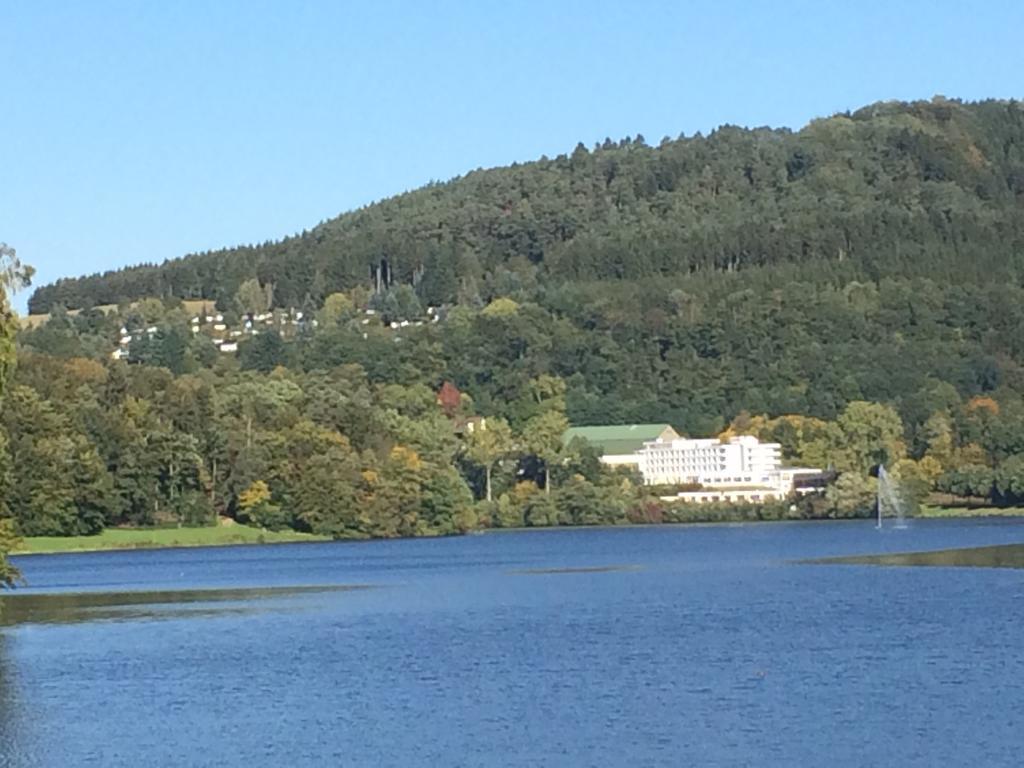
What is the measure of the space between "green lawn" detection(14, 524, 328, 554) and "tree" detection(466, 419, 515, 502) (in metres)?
32.8

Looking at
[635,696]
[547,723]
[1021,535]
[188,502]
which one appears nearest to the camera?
[547,723]

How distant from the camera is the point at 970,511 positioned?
166m

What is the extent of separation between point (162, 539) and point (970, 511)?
68658mm

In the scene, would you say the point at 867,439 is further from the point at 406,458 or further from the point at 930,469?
the point at 406,458

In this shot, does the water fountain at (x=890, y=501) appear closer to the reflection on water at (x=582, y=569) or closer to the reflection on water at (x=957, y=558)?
the reflection on water at (x=957, y=558)

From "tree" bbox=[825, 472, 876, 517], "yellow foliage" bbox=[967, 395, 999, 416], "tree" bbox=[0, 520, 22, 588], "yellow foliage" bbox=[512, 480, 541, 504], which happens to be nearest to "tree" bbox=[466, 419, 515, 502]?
"yellow foliage" bbox=[512, 480, 541, 504]

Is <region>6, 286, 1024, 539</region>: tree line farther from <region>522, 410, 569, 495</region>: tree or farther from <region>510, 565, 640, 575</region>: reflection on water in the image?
<region>510, 565, 640, 575</region>: reflection on water

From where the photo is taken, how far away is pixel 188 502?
130m

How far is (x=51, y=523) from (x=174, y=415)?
16217 millimetres

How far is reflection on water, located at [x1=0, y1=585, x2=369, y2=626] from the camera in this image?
221ft

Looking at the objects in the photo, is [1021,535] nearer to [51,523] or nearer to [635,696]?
[51,523]

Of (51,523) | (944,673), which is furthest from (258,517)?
(944,673)

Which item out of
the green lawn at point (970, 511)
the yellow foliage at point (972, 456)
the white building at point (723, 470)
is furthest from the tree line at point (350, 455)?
the white building at point (723, 470)

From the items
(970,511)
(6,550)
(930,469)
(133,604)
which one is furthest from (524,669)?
(930,469)
